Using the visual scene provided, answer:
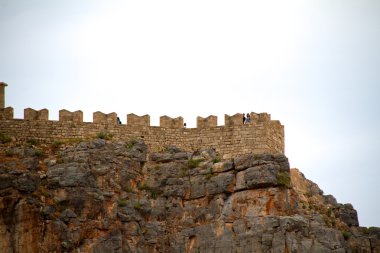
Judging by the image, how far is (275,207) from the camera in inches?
3000

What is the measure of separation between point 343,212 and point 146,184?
11.8 metres

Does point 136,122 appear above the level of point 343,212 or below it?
above

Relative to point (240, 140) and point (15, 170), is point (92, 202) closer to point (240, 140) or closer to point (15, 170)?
point (15, 170)

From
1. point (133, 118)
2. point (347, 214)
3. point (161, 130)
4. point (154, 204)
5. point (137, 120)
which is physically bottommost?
point (347, 214)

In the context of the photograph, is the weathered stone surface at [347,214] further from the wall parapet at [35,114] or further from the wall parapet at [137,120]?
the wall parapet at [35,114]

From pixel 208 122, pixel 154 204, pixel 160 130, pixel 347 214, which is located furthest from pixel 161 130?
pixel 347 214

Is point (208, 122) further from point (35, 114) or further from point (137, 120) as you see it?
point (35, 114)

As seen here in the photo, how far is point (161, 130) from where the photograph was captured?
80312 millimetres

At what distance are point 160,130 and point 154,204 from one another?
15.9 ft

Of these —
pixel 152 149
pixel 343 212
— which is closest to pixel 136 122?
pixel 152 149

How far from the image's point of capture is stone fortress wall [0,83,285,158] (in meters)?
78.9

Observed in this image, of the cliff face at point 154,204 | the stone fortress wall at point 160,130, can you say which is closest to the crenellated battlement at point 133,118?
the stone fortress wall at point 160,130

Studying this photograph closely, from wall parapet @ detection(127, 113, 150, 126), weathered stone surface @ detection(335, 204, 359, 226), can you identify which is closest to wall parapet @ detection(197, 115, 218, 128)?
wall parapet @ detection(127, 113, 150, 126)

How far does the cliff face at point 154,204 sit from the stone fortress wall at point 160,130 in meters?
0.80
